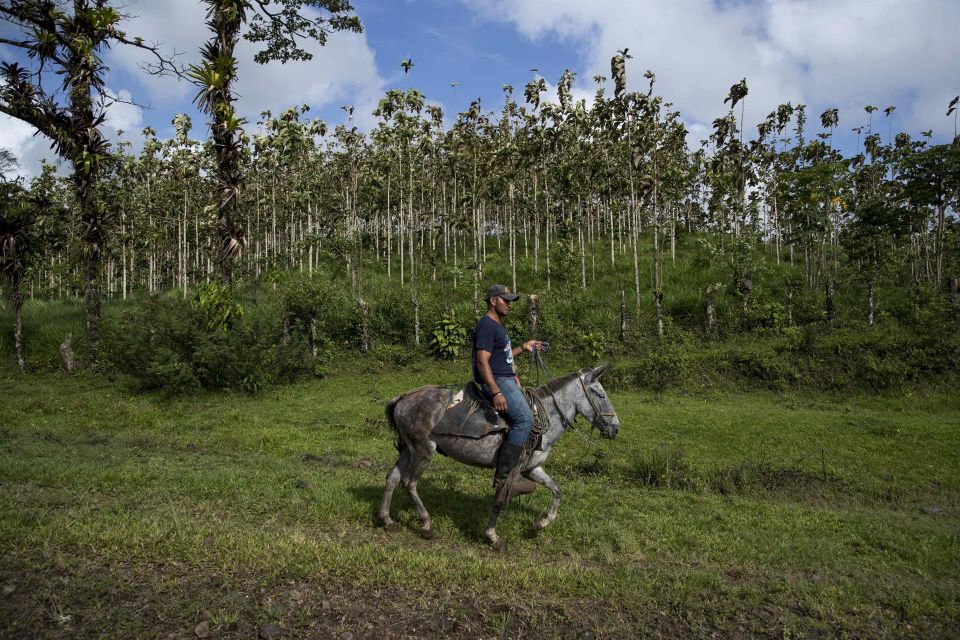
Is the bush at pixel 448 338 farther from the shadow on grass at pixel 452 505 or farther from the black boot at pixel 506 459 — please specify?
the black boot at pixel 506 459

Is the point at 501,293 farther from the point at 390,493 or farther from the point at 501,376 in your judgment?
the point at 390,493

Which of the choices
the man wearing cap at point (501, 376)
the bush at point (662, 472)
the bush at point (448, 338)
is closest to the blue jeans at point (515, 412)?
the man wearing cap at point (501, 376)

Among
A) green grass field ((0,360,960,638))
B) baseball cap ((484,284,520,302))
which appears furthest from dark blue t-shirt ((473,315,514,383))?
green grass field ((0,360,960,638))

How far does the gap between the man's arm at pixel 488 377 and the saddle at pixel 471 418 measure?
0.29 m

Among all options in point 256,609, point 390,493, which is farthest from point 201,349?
point 256,609

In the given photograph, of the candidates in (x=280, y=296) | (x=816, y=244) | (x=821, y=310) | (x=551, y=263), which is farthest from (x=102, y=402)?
(x=816, y=244)

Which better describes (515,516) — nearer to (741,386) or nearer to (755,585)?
(755,585)

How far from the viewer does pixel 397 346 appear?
24.2m

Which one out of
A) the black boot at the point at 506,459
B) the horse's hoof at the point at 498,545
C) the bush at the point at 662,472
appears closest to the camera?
the horse's hoof at the point at 498,545

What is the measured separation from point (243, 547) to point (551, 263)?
27.9 meters

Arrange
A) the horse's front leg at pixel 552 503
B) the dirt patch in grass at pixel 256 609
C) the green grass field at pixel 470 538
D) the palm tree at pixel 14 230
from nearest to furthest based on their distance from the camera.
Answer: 1. the dirt patch in grass at pixel 256 609
2. the green grass field at pixel 470 538
3. the horse's front leg at pixel 552 503
4. the palm tree at pixel 14 230

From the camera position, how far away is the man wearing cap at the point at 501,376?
6539 mm

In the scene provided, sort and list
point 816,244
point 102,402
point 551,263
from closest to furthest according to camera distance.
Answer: point 102,402 → point 816,244 → point 551,263

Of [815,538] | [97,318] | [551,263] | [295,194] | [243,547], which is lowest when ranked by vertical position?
[815,538]
